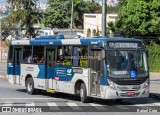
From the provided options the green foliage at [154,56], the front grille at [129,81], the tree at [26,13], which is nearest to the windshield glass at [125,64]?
the front grille at [129,81]

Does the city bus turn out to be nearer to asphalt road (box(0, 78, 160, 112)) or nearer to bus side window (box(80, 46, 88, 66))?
bus side window (box(80, 46, 88, 66))

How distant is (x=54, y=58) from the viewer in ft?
74.9

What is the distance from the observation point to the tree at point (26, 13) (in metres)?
65.8

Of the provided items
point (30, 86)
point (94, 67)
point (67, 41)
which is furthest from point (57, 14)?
point (94, 67)

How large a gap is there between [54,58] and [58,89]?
141 centimetres

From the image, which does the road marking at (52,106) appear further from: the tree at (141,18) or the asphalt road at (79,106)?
the tree at (141,18)

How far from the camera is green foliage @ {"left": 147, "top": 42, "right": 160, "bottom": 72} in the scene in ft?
174

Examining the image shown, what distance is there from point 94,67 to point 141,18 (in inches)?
1340

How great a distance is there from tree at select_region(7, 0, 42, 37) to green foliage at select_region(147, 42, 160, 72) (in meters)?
18.8

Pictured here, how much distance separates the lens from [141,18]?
5319cm

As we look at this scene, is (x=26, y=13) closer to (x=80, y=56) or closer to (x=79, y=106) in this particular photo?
(x=80, y=56)

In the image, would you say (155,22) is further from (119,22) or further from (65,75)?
(65,75)

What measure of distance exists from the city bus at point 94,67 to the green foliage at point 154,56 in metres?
30.2

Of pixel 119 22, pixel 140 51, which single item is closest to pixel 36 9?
pixel 119 22
